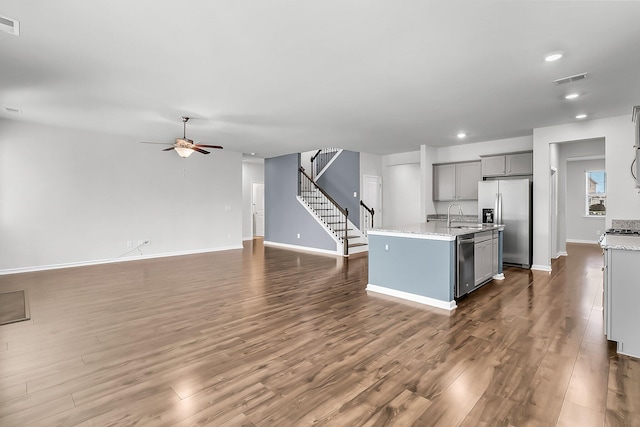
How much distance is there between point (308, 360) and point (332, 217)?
6.89m

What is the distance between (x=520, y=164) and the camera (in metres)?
6.68

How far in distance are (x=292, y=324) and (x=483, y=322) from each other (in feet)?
6.91

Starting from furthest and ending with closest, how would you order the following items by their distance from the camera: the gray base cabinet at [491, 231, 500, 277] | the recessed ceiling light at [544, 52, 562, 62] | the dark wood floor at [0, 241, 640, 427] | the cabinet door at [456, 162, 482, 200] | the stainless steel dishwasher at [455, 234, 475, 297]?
the cabinet door at [456, 162, 482, 200], the gray base cabinet at [491, 231, 500, 277], the stainless steel dishwasher at [455, 234, 475, 297], the recessed ceiling light at [544, 52, 562, 62], the dark wood floor at [0, 241, 640, 427]

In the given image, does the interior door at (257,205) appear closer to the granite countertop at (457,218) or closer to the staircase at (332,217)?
the staircase at (332,217)

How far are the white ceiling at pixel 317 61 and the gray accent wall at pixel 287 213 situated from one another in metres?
Result: 3.52

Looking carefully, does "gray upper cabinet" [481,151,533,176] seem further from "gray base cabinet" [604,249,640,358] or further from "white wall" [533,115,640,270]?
"gray base cabinet" [604,249,640,358]

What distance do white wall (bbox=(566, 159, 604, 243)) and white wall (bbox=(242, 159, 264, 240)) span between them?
10081 millimetres

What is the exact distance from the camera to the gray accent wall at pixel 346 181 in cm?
901

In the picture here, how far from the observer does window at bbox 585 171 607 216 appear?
30.2 feet

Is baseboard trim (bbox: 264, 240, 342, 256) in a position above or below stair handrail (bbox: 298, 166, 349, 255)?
below

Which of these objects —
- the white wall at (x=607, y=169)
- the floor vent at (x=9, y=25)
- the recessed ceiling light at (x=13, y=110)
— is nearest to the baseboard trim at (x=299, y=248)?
the white wall at (x=607, y=169)

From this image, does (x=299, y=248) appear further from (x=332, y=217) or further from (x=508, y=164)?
(x=508, y=164)

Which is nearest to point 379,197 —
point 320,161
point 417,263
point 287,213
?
point 320,161

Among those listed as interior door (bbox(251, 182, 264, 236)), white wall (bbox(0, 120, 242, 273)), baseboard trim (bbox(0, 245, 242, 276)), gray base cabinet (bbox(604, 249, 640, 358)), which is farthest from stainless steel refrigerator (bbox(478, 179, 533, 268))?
interior door (bbox(251, 182, 264, 236))
